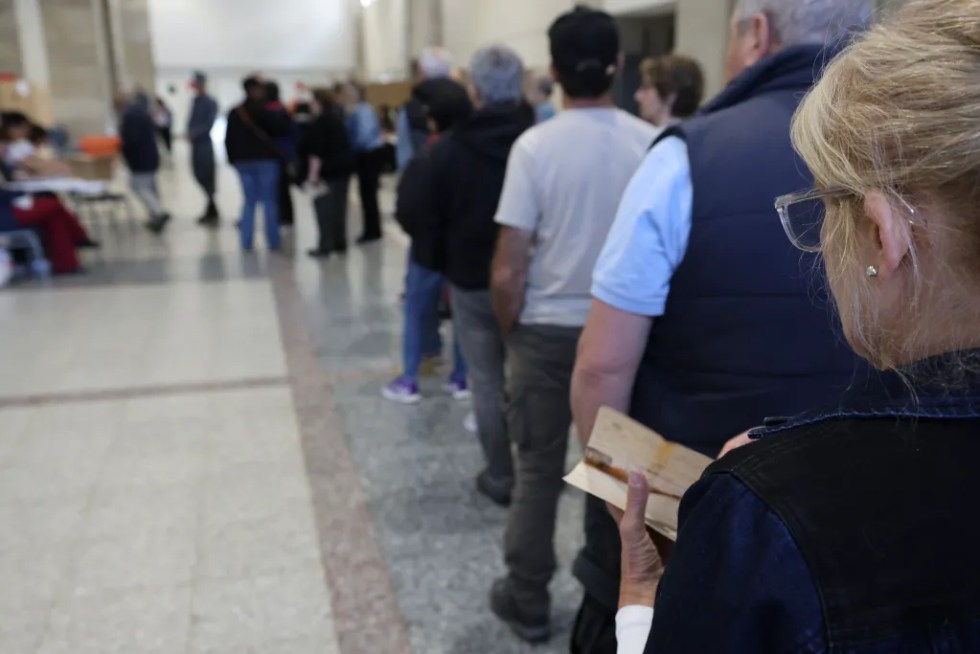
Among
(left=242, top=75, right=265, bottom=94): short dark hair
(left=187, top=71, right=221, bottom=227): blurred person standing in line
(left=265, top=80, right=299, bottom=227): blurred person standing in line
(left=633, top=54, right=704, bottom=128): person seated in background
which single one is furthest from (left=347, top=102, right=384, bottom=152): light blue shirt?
(left=633, top=54, right=704, bottom=128): person seated in background

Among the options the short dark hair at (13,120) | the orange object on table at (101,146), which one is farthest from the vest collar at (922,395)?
the orange object on table at (101,146)

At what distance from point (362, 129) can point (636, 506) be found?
712 cm

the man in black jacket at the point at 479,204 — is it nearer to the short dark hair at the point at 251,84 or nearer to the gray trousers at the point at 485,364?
the gray trousers at the point at 485,364

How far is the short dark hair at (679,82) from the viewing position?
3508 millimetres

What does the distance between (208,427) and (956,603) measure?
135 inches

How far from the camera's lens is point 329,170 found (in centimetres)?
713

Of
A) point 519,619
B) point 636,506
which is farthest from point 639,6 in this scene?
point 636,506

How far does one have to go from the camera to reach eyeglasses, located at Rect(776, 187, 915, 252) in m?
0.63

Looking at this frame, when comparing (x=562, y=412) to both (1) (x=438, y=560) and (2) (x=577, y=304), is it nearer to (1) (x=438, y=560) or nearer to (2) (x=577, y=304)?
(2) (x=577, y=304)

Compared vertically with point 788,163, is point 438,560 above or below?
below

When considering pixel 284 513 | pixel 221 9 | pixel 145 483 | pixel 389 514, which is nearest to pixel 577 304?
pixel 389 514

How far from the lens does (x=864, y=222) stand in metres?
0.62

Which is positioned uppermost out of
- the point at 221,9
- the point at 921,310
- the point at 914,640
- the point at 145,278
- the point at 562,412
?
the point at 221,9

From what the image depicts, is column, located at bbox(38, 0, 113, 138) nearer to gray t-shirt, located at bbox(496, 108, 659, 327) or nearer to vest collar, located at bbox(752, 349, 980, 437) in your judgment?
gray t-shirt, located at bbox(496, 108, 659, 327)
